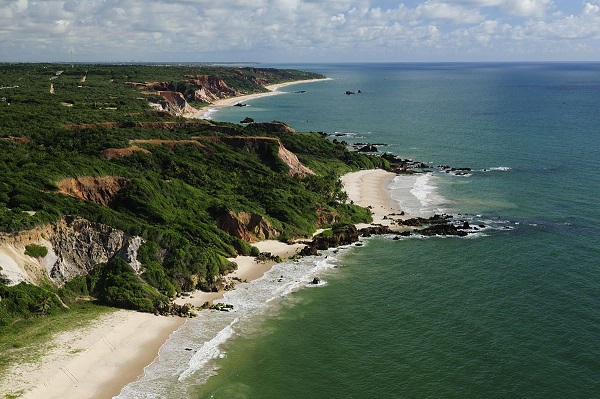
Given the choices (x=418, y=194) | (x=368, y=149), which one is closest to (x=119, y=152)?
(x=418, y=194)

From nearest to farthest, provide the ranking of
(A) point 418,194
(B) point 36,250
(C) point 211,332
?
(C) point 211,332, (B) point 36,250, (A) point 418,194

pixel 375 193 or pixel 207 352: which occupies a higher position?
pixel 375 193

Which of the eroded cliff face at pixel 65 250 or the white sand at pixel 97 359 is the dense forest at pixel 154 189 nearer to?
the eroded cliff face at pixel 65 250

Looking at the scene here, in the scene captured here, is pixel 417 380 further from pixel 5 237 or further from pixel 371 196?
pixel 371 196

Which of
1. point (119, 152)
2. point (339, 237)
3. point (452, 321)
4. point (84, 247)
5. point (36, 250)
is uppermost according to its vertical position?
point (119, 152)

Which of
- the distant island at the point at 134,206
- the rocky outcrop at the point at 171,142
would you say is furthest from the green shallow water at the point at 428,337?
the rocky outcrop at the point at 171,142

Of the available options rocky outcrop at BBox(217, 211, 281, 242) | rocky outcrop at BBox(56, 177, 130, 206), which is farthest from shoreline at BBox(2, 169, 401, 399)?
rocky outcrop at BBox(56, 177, 130, 206)

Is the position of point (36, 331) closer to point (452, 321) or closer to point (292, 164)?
point (452, 321)
